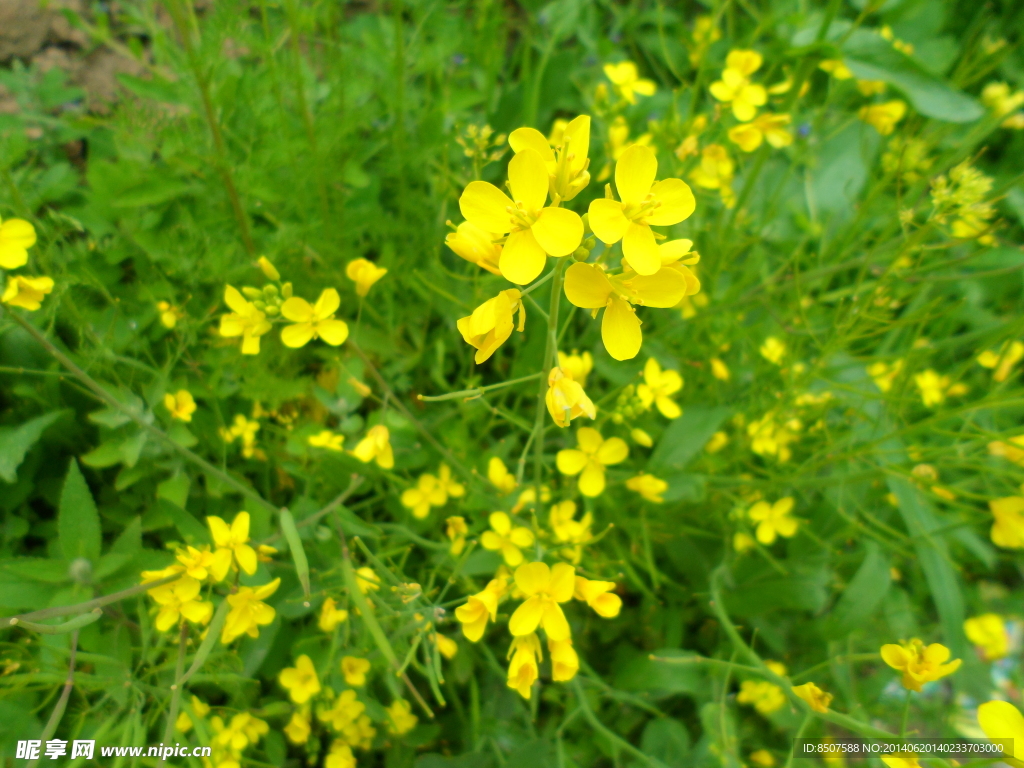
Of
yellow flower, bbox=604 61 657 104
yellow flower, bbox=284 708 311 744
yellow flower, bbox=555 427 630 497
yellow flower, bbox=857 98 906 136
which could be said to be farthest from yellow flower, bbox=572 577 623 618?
yellow flower, bbox=857 98 906 136

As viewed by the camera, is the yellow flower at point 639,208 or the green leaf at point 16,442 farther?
the green leaf at point 16,442

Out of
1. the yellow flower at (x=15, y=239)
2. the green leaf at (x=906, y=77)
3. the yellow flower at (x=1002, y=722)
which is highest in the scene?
the green leaf at (x=906, y=77)

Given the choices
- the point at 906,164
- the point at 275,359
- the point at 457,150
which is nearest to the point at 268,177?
the point at 275,359

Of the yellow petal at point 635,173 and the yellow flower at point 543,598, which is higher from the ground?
the yellow petal at point 635,173

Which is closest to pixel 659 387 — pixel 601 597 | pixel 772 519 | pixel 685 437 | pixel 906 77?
pixel 685 437

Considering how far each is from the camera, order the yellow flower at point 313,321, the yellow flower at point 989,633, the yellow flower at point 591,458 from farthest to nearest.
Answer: the yellow flower at point 989,633 → the yellow flower at point 591,458 → the yellow flower at point 313,321

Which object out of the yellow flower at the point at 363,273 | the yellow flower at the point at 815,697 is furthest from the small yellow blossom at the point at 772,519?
the yellow flower at the point at 363,273

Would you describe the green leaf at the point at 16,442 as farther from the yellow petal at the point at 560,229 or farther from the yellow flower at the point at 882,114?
the yellow flower at the point at 882,114
